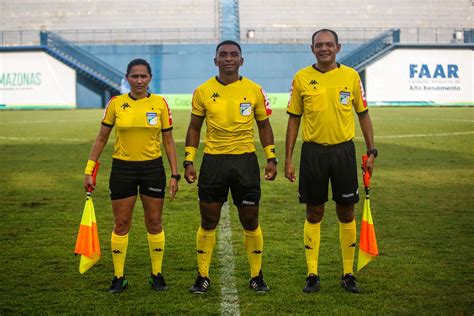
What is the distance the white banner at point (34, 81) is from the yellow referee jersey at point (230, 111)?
4389 centimetres

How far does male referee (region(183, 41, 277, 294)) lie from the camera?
6465mm

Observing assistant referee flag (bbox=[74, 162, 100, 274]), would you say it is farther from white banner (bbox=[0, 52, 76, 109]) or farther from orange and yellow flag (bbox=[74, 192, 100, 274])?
white banner (bbox=[0, 52, 76, 109])

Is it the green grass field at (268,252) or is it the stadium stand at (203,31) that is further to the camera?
the stadium stand at (203,31)

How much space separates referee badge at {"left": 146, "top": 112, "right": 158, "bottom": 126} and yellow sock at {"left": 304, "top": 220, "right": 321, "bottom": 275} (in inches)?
61.2

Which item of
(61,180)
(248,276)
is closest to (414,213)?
(248,276)

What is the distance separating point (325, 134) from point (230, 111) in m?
0.81

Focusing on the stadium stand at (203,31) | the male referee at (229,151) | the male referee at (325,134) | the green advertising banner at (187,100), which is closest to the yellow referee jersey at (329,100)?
the male referee at (325,134)

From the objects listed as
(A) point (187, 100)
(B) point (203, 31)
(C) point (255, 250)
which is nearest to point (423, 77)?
(A) point (187, 100)

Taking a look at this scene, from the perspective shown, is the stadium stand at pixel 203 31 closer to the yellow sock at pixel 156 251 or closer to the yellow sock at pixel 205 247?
the yellow sock at pixel 156 251

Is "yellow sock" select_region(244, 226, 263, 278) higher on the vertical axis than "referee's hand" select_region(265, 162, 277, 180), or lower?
lower

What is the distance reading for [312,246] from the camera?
6.73 metres

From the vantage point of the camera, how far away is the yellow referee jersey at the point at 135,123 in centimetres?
661

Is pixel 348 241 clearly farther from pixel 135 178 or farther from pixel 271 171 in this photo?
pixel 135 178

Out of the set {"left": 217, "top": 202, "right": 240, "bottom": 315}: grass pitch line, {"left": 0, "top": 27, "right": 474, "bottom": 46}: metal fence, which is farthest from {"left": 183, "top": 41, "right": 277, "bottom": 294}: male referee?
{"left": 0, "top": 27, "right": 474, "bottom": 46}: metal fence
